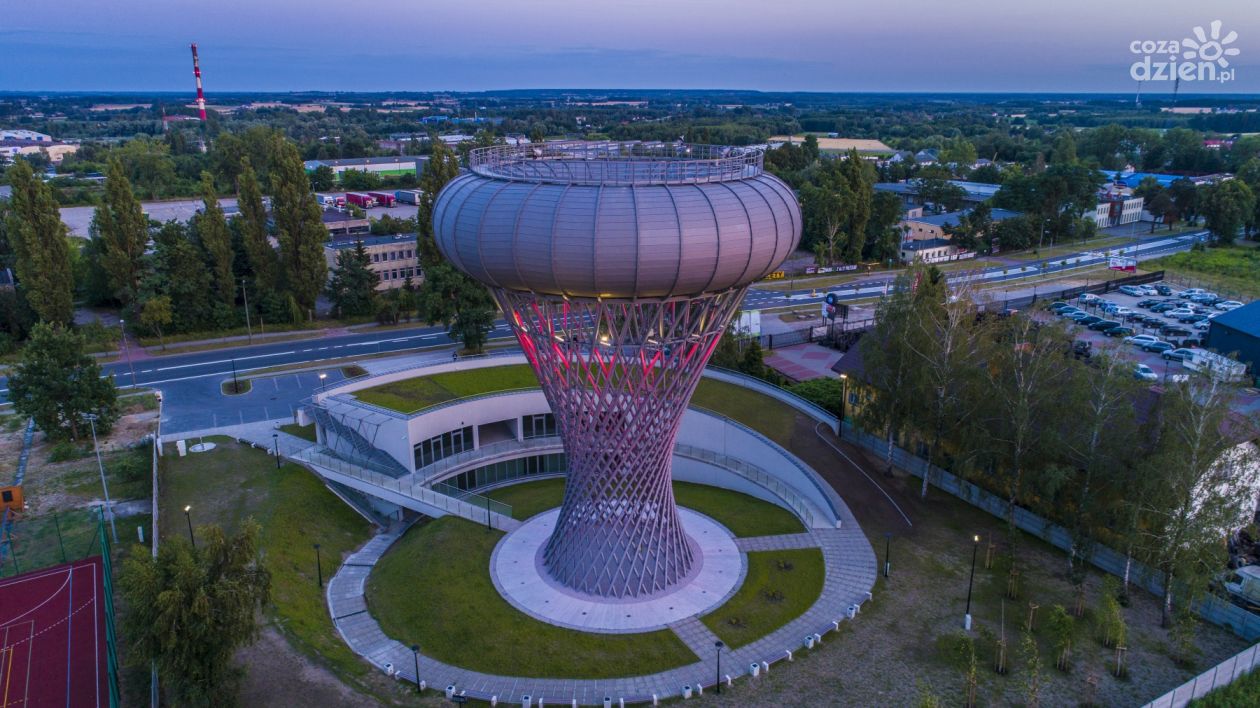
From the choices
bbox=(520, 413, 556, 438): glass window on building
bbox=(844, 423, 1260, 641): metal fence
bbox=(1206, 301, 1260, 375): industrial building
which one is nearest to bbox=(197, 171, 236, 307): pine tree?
bbox=(520, 413, 556, 438): glass window on building

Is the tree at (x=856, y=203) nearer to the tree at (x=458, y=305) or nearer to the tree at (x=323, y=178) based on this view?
the tree at (x=458, y=305)

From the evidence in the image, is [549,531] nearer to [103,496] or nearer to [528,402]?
[528,402]

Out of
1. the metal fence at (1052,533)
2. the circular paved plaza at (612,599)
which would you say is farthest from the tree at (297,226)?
the metal fence at (1052,533)

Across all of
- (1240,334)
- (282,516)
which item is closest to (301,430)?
(282,516)

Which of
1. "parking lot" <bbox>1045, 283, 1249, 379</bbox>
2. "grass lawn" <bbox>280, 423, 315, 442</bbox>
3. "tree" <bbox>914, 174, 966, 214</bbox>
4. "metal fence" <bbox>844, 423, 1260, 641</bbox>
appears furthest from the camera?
"tree" <bbox>914, 174, 966, 214</bbox>

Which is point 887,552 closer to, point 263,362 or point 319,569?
point 319,569

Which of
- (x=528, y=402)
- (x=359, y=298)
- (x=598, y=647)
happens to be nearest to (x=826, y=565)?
(x=598, y=647)

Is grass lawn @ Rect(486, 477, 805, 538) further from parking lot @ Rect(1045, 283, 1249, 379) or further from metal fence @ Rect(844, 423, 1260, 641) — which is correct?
parking lot @ Rect(1045, 283, 1249, 379)
